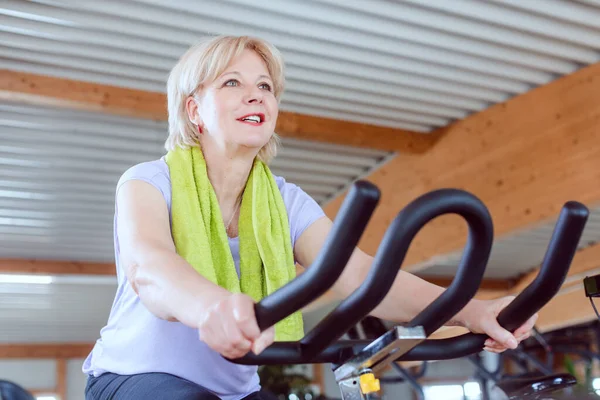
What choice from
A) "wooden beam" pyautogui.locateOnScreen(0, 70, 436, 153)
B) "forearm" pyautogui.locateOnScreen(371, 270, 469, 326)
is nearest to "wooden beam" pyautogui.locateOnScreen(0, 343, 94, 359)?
"wooden beam" pyautogui.locateOnScreen(0, 70, 436, 153)

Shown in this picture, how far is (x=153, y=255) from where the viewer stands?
1.11 m

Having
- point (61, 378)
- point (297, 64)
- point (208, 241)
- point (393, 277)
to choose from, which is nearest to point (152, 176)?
point (208, 241)

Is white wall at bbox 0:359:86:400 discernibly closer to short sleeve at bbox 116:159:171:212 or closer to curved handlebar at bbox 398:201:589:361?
short sleeve at bbox 116:159:171:212

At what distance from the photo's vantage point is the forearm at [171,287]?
951 mm

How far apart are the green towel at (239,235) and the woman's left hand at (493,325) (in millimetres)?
335

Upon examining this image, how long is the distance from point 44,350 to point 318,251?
14.7 m

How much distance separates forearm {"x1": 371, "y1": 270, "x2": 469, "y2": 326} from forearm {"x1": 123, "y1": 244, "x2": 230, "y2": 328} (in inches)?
18.6

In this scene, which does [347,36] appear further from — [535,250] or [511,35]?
[535,250]

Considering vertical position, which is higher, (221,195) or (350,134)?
(350,134)

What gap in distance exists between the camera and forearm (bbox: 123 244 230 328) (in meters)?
0.95

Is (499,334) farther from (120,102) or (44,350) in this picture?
(44,350)

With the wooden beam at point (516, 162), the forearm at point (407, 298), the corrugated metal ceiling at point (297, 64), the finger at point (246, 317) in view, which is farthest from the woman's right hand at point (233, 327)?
the wooden beam at point (516, 162)

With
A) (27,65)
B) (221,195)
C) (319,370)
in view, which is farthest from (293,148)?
(319,370)

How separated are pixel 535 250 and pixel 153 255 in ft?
36.1
